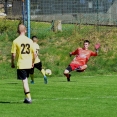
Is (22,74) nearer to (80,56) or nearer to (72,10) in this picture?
(80,56)

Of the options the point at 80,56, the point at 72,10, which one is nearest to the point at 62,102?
the point at 80,56

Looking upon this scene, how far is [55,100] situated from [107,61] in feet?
53.5

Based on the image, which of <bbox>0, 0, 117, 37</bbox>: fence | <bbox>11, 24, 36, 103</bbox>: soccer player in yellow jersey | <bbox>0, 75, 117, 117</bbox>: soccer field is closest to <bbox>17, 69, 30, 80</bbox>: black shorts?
<bbox>11, 24, 36, 103</bbox>: soccer player in yellow jersey

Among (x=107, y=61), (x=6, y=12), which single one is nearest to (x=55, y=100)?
(x=107, y=61)

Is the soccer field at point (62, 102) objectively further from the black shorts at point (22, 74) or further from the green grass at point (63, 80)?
the black shorts at point (22, 74)

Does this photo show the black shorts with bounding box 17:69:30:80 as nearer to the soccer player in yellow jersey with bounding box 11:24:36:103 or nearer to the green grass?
the soccer player in yellow jersey with bounding box 11:24:36:103

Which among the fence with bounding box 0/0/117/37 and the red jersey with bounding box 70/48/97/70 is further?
the fence with bounding box 0/0/117/37

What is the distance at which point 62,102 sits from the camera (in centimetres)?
1452

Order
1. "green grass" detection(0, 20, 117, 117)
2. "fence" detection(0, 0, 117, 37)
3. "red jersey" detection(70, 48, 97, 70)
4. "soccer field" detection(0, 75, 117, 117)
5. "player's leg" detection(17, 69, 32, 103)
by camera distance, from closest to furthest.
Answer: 1. "soccer field" detection(0, 75, 117, 117)
2. "green grass" detection(0, 20, 117, 117)
3. "player's leg" detection(17, 69, 32, 103)
4. "red jersey" detection(70, 48, 97, 70)
5. "fence" detection(0, 0, 117, 37)

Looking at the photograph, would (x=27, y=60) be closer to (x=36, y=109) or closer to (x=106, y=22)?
(x=36, y=109)

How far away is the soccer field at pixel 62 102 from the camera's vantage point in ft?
40.9

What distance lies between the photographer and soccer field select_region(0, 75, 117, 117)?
12.5 meters

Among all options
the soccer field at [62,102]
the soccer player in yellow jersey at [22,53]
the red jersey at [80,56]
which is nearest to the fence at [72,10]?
the red jersey at [80,56]

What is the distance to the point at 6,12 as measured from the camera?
44781 millimetres
